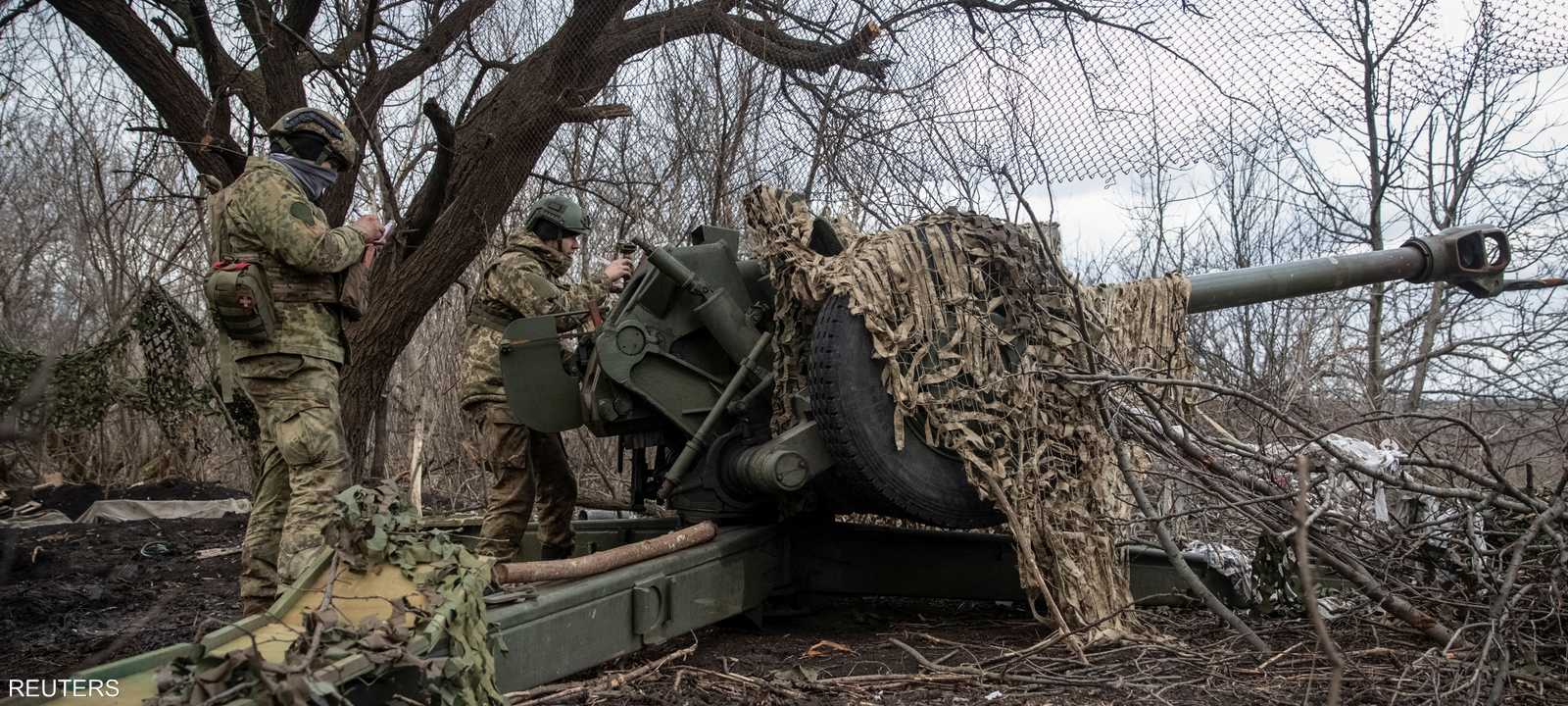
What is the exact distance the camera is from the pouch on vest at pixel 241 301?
13.8ft

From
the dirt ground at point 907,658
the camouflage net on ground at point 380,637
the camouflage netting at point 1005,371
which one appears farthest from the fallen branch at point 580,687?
the camouflage netting at point 1005,371

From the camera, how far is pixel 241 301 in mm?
4223

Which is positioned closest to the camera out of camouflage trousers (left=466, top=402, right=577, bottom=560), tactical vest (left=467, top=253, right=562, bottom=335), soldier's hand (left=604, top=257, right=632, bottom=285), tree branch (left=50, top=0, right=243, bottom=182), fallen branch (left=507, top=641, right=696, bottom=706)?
fallen branch (left=507, top=641, right=696, bottom=706)

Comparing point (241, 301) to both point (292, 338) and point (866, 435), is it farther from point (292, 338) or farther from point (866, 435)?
point (866, 435)

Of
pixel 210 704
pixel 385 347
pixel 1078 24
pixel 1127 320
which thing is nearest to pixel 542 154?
pixel 385 347

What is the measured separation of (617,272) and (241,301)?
4.86 ft

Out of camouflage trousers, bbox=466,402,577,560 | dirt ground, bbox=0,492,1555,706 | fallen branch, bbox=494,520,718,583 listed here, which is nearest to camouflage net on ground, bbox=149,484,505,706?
fallen branch, bbox=494,520,718,583

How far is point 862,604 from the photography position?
5.02m

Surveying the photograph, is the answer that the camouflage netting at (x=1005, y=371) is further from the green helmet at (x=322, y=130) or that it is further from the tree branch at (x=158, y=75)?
the tree branch at (x=158, y=75)

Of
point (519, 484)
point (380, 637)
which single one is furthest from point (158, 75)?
point (380, 637)

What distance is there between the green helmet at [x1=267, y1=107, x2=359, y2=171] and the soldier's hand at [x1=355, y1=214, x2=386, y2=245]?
0.29 metres

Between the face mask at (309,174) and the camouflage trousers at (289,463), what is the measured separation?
2.24ft

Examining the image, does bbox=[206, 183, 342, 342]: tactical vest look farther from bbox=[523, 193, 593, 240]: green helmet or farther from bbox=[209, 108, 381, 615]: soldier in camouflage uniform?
bbox=[523, 193, 593, 240]: green helmet

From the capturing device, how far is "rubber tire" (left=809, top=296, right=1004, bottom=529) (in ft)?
12.7
